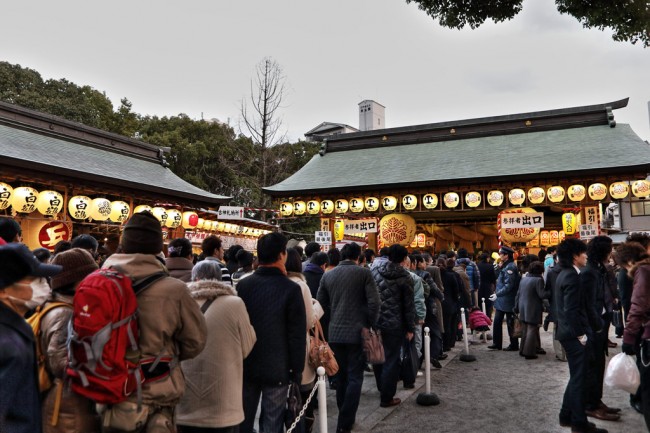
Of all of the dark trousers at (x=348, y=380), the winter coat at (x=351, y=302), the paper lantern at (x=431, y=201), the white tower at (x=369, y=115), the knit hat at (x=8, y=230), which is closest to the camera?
the knit hat at (x=8, y=230)

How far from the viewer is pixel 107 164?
16.3 m

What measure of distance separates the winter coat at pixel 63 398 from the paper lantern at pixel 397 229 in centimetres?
1536

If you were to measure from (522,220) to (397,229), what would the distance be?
4.53 meters

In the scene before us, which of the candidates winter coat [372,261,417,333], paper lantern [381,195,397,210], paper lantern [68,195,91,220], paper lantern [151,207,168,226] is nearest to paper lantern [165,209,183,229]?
paper lantern [151,207,168,226]

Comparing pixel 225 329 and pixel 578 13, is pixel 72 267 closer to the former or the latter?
pixel 225 329

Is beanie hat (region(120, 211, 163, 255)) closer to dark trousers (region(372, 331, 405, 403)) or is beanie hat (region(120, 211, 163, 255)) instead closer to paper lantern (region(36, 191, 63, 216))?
dark trousers (region(372, 331, 405, 403))

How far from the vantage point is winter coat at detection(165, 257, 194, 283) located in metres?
4.98

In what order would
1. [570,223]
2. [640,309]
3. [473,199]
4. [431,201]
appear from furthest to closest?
[431,201], [473,199], [570,223], [640,309]

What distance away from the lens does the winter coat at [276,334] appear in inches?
154

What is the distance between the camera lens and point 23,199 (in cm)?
1124

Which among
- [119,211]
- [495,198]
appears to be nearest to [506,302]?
[495,198]

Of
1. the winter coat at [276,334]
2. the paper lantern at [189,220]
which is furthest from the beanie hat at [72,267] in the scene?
the paper lantern at [189,220]

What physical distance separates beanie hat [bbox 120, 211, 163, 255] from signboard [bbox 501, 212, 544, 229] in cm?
1510

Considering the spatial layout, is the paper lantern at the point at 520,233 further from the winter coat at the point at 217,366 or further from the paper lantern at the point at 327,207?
the winter coat at the point at 217,366
